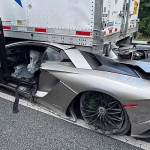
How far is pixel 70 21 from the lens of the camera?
303cm

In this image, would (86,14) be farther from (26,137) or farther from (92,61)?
(26,137)

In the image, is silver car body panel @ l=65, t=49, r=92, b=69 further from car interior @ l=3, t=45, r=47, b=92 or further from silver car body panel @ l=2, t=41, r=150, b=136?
car interior @ l=3, t=45, r=47, b=92

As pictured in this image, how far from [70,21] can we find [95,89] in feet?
4.49

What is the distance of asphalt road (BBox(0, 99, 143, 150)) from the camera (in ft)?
7.62

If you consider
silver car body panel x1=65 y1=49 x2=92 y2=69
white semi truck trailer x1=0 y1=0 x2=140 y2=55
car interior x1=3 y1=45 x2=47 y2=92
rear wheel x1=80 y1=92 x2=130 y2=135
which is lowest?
rear wheel x1=80 y1=92 x2=130 y2=135

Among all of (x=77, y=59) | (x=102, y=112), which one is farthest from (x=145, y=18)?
(x=102, y=112)

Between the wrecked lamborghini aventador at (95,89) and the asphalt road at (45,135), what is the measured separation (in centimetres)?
15

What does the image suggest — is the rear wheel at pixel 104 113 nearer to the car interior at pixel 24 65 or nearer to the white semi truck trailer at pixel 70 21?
the white semi truck trailer at pixel 70 21

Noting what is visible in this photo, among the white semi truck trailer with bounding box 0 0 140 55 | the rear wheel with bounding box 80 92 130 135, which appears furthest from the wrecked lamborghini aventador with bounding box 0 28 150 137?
the white semi truck trailer with bounding box 0 0 140 55

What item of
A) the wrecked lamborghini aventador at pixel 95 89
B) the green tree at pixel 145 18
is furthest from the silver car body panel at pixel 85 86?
the green tree at pixel 145 18

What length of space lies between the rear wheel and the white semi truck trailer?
877 mm

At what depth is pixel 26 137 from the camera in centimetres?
247

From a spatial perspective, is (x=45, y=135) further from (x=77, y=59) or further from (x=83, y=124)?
(x=77, y=59)

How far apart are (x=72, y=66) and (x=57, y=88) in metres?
0.40
